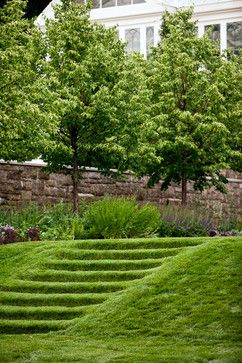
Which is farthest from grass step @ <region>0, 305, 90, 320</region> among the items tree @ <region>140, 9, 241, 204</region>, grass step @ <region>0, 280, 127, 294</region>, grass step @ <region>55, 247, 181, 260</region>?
tree @ <region>140, 9, 241, 204</region>

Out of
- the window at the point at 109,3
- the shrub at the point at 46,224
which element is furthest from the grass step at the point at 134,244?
the window at the point at 109,3

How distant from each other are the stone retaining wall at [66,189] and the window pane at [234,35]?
949cm

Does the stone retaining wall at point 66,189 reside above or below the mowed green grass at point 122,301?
above

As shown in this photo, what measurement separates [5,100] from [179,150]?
7765 mm

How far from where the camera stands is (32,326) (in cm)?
1093

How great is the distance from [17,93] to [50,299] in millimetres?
6984

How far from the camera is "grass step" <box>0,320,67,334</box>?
35.6ft

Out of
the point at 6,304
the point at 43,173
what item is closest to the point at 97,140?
the point at 43,173

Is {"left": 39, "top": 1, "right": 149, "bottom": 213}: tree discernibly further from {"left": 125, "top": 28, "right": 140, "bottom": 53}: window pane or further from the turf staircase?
{"left": 125, "top": 28, "right": 140, "bottom": 53}: window pane

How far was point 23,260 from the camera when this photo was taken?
47.0 feet

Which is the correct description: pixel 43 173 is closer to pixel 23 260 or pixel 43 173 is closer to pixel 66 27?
pixel 66 27

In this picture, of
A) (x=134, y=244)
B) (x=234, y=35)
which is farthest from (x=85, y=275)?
(x=234, y=35)

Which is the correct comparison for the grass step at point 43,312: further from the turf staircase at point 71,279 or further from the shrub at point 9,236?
the shrub at point 9,236

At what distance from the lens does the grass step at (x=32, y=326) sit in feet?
35.6
